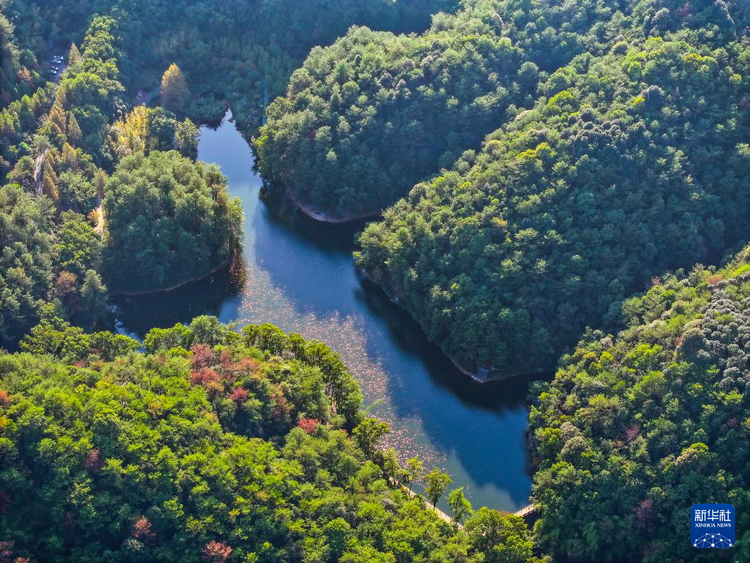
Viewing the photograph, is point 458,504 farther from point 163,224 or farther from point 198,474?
point 163,224

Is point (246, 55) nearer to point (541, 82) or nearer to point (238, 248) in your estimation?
point (238, 248)

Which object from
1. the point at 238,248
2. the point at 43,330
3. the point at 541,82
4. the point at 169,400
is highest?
the point at 541,82

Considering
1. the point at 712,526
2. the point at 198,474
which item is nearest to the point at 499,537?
the point at 712,526

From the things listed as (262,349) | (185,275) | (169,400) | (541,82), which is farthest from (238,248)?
(541,82)

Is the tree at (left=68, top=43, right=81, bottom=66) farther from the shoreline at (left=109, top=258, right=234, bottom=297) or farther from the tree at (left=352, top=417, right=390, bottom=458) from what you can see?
the tree at (left=352, top=417, right=390, bottom=458)

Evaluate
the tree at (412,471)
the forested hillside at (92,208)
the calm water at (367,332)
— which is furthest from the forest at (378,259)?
the calm water at (367,332)

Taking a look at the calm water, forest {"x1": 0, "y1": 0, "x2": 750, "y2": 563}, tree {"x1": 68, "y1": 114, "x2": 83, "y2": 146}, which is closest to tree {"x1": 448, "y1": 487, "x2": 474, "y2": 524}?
forest {"x1": 0, "y1": 0, "x2": 750, "y2": 563}
